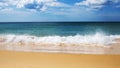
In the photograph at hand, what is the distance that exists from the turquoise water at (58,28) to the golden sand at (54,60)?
160 millimetres

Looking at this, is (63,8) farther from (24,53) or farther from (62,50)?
(24,53)

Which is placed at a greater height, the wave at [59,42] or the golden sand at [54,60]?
the wave at [59,42]

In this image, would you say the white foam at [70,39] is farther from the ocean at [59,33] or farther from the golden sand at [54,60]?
the golden sand at [54,60]

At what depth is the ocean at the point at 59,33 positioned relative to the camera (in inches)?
51.9

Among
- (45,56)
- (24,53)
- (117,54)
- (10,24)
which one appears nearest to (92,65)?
(117,54)

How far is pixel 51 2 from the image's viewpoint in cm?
139

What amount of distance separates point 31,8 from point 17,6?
11 centimetres

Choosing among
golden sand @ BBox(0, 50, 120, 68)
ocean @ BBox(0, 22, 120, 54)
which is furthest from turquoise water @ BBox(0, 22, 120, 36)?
golden sand @ BBox(0, 50, 120, 68)

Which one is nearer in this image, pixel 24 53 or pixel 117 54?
pixel 117 54

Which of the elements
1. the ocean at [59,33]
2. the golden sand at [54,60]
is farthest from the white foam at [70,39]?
the golden sand at [54,60]

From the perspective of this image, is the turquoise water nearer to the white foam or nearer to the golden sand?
the white foam

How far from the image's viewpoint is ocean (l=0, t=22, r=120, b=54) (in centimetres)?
132

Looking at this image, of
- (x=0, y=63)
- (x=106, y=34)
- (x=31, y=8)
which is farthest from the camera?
(x=0, y=63)

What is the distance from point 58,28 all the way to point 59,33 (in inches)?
1.4
